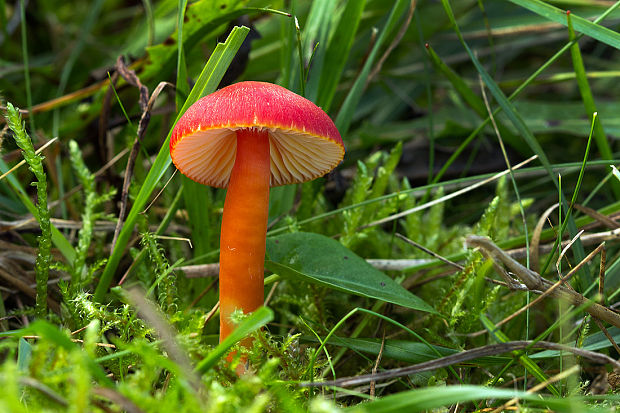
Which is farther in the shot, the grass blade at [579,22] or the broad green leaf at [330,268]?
the grass blade at [579,22]

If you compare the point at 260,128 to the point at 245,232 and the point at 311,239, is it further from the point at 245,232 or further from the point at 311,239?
the point at 311,239

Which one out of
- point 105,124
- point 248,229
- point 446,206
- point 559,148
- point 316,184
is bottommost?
point 446,206

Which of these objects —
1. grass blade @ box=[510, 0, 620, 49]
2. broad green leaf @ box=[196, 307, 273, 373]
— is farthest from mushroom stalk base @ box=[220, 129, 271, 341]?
grass blade @ box=[510, 0, 620, 49]

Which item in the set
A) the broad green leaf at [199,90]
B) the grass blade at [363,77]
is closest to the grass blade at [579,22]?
the grass blade at [363,77]

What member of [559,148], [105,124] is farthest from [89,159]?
[559,148]

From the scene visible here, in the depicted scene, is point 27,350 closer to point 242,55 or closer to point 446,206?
point 242,55

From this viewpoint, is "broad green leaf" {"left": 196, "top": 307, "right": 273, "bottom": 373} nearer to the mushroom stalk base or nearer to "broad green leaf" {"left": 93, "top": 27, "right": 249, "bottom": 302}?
the mushroom stalk base

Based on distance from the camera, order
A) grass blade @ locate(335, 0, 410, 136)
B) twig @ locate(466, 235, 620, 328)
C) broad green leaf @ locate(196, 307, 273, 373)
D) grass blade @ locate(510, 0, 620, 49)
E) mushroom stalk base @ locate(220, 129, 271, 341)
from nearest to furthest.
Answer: broad green leaf @ locate(196, 307, 273, 373), twig @ locate(466, 235, 620, 328), mushroom stalk base @ locate(220, 129, 271, 341), grass blade @ locate(510, 0, 620, 49), grass blade @ locate(335, 0, 410, 136)

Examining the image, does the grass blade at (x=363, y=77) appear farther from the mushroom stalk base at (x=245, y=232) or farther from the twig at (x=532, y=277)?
the twig at (x=532, y=277)
